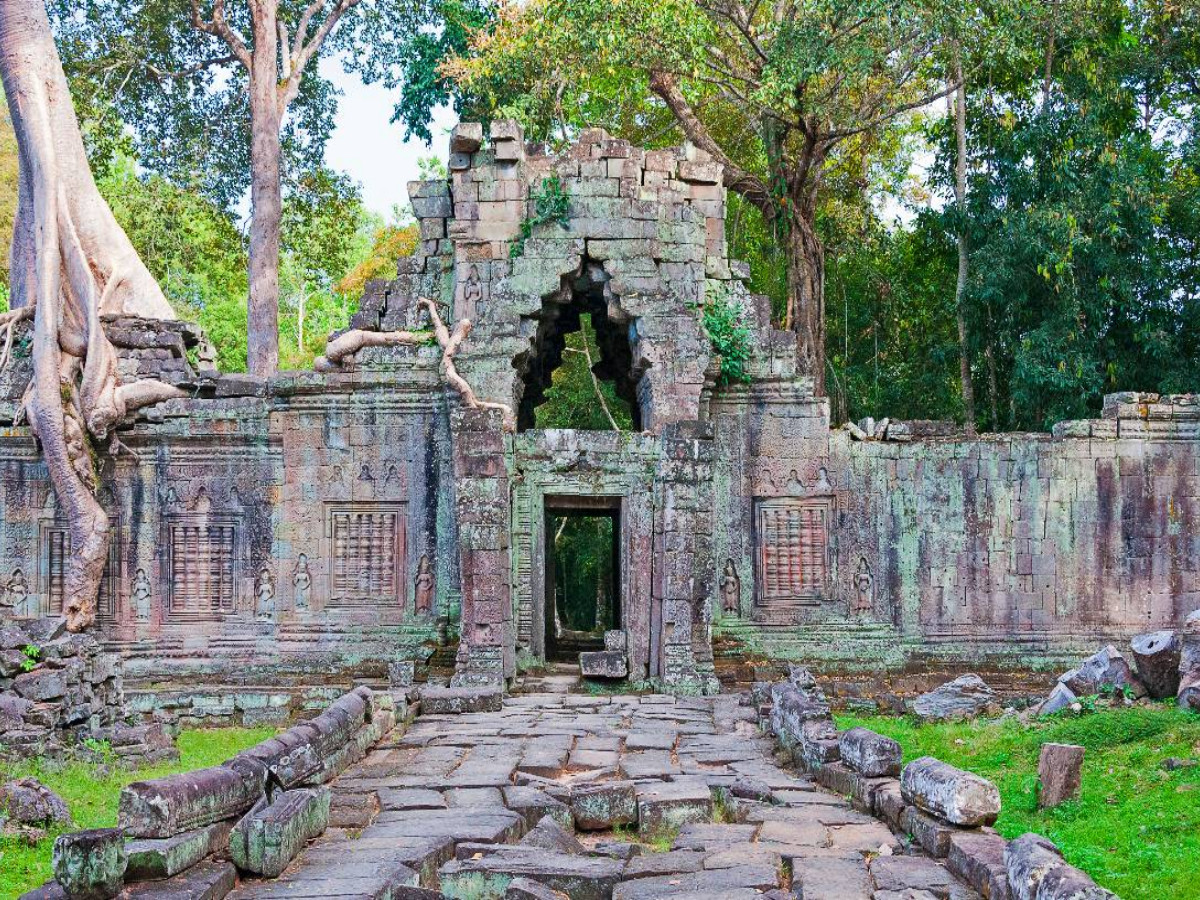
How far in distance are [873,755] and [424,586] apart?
678cm

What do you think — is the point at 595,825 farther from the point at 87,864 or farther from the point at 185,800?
the point at 87,864

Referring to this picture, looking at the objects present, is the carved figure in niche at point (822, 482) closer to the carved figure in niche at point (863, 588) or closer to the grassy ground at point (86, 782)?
the carved figure in niche at point (863, 588)

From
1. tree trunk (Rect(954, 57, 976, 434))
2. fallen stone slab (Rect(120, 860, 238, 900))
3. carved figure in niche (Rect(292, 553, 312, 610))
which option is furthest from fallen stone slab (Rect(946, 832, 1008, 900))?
tree trunk (Rect(954, 57, 976, 434))

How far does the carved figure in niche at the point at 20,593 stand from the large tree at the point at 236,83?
21.8 feet

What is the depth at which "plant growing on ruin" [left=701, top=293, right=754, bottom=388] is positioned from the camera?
13445 millimetres

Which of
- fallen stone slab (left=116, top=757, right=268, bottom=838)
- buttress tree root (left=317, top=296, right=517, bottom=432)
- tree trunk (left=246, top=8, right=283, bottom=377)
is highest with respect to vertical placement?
tree trunk (left=246, top=8, right=283, bottom=377)

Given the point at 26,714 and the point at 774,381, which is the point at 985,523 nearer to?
the point at 774,381

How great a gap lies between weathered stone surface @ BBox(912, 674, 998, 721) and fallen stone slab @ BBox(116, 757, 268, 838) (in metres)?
6.36

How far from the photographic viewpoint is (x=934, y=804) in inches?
244

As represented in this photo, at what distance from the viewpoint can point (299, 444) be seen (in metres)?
13.4

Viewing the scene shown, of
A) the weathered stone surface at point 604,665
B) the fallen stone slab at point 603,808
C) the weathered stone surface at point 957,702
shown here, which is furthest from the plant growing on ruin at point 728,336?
the fallen stone slab at point 603,808

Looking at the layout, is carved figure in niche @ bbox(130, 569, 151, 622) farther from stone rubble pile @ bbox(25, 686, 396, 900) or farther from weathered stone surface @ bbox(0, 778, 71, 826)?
stone rubble pile @ bbox(25, 686, 396, 900)

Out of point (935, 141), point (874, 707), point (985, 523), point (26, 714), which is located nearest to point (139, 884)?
point (26, 714)

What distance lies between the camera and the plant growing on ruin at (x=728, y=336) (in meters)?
13.4
